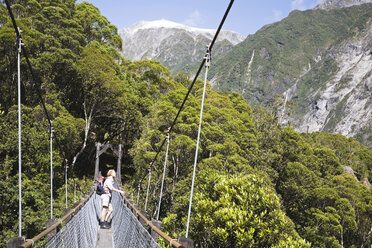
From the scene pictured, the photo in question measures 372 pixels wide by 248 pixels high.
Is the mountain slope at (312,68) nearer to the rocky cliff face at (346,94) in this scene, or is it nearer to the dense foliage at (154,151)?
the rocky cliff face at (346,94)

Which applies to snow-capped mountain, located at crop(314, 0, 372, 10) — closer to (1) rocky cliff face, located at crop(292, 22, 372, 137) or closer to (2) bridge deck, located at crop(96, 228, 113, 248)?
(1) rocky cliff face, located at crop(292, 22, 372, 137)

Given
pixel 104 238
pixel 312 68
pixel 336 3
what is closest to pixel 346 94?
pixel 312 68

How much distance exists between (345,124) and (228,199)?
92787 mm

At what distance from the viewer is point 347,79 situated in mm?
99688

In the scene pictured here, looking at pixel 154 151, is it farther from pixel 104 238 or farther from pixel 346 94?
pixel 346 94

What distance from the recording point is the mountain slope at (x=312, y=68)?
302 ft

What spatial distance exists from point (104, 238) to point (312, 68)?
13477cm

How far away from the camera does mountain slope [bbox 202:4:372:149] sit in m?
91.9

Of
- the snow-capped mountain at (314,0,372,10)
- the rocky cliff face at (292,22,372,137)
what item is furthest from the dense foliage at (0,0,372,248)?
the snow-capped mountain at (314,0,372,10)

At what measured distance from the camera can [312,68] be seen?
123 m

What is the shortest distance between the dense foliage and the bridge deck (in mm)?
2264

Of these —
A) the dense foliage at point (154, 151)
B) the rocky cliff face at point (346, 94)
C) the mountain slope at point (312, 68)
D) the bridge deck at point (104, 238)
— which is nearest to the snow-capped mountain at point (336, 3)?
the mountain slope at point (312, 68)

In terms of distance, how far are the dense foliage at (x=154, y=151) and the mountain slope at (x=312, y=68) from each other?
69914 mm

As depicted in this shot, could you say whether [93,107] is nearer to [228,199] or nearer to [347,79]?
[228,199]
